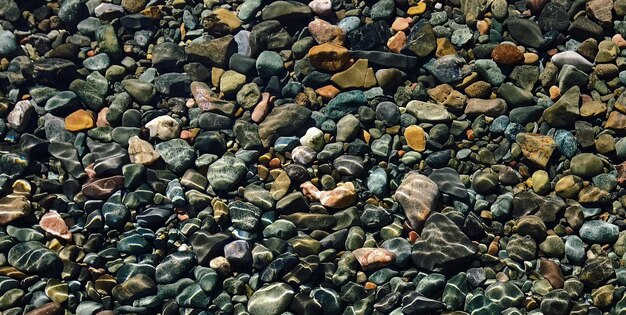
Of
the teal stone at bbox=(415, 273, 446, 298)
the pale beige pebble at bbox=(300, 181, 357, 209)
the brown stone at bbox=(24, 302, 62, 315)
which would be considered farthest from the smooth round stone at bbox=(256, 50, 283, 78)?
the brown stone at bbox=(24, 302, 62, 315)

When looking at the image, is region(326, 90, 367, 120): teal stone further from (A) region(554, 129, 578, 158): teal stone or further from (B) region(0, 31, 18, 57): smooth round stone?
(B) region(0, 31, 18, 57): smooth round stone

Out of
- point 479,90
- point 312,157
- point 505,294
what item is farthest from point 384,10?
point 505,294

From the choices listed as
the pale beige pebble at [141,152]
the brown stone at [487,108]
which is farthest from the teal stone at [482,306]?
the pale beige pebble at [141,152]

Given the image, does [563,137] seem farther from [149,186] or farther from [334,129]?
[149,186]

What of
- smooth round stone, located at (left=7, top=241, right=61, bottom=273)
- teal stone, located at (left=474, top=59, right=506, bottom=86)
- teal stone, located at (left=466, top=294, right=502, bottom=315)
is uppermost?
teal stone, located at (left=474, top=59, right=506, bottom=86)

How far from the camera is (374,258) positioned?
3.94 m

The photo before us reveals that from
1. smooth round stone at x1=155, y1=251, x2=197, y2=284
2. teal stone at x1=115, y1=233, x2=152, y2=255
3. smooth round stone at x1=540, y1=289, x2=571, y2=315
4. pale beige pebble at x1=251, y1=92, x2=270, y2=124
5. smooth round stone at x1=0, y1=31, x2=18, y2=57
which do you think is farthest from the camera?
smooth round stone at x1=0, y1=31, x2=18, y2=57

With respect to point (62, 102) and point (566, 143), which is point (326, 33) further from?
point (62, 102)

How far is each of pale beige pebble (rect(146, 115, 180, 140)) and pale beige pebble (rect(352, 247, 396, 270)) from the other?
1639mm

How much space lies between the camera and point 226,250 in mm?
4035

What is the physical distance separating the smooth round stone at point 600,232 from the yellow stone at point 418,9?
6.74 ft

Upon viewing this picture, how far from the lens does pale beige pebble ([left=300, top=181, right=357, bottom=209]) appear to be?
4215 millimetres

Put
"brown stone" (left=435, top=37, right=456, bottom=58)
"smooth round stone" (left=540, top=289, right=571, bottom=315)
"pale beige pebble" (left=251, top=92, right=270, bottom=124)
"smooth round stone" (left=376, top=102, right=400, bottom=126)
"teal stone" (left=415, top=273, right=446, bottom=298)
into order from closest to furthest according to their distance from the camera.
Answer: "smooth round stone" (left=540, top=289, right=571, bottom=315) < "teal stone" (left=415, top=273, right=446, bottom=298) < "smooth round stone" (left=376, top=102, right=400, bottom=126) < "pale beige pebble" (left=251, top=92, right=270, bottom=124) < "brown stone" (left=435, top=37, right=456, bottom=58)

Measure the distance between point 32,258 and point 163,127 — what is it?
49.2 inches
